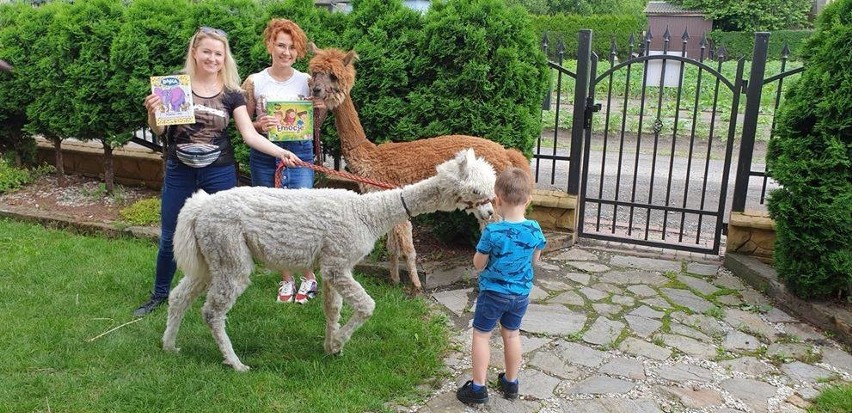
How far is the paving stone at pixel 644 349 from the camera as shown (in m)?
4.56

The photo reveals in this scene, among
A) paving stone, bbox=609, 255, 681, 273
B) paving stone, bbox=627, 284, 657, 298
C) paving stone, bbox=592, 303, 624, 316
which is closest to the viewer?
paving stone, bbox=592, 303, 624, 316

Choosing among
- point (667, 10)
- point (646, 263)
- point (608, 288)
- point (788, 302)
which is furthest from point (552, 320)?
point (667, 10)

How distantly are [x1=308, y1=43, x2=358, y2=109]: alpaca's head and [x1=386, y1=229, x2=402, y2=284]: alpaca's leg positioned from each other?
119 centimetres

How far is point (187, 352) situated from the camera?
4.28 metres

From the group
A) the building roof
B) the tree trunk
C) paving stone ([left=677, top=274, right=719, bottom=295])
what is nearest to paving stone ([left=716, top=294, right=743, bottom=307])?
paving stone ([left=677, top=274, right=719, bottom=295])

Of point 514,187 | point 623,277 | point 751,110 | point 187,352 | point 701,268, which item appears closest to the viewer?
point 514,187

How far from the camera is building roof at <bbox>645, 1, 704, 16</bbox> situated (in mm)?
38156

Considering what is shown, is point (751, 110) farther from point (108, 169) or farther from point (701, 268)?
point (108, 169)

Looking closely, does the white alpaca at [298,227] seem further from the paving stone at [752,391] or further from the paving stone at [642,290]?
the paving stone at [642,290]

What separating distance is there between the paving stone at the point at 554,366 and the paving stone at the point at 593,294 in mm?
1164

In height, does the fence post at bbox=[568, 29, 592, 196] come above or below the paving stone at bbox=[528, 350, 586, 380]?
above

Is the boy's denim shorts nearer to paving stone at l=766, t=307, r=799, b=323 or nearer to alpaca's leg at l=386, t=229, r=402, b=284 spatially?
alpaca's leg at l=386, t=229, r=402, b=284

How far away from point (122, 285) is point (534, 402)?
3.50 m

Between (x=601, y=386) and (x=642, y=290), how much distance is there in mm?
1831
